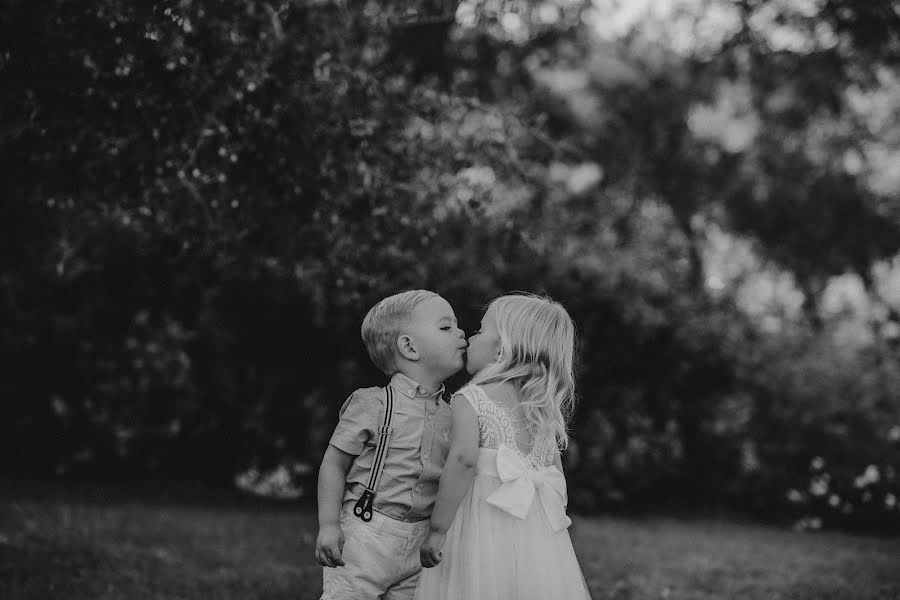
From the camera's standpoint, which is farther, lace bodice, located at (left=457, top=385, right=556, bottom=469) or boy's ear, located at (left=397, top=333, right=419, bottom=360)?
boy's ear, located at (left=397, top=333, right=419, bottom=360)

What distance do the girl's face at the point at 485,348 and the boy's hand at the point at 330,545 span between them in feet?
2.42

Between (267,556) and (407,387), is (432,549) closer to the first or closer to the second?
(407,387)

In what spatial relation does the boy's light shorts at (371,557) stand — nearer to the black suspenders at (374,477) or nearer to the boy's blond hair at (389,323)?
the black suspenders at (374,477)

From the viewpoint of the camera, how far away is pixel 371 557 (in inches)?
117

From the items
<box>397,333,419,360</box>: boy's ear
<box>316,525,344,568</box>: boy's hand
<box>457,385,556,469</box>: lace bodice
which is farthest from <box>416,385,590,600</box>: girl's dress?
<box>316,525,344,568</box>: boy's hand

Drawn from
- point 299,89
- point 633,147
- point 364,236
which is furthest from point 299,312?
point 633,147

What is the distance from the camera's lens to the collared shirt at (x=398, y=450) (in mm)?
3000

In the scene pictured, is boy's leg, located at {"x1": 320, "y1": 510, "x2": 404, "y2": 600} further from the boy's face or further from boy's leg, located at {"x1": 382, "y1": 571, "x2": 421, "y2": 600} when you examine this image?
the boy's face

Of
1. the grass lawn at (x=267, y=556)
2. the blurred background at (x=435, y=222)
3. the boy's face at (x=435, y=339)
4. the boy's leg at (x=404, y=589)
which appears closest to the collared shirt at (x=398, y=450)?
the boy's face at (x=435, y=339)

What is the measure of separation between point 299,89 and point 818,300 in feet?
49.4

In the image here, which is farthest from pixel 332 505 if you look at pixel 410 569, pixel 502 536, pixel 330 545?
pixel 502 536

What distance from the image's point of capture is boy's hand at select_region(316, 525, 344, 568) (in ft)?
9.39

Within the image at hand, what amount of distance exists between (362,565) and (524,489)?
588mm

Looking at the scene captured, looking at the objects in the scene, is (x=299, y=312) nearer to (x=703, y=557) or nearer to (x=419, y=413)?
(x=703, y=557)
